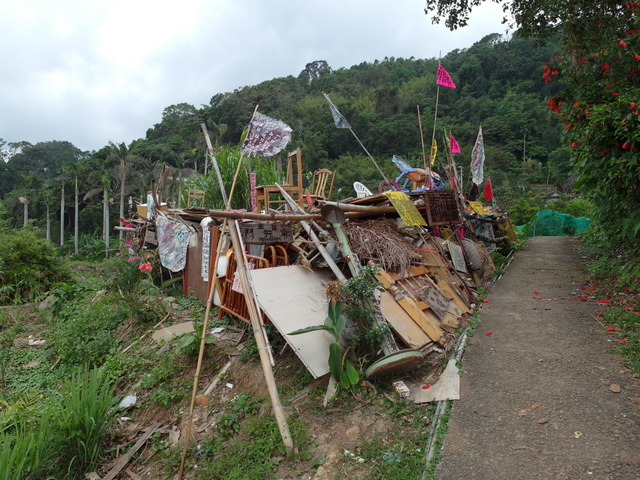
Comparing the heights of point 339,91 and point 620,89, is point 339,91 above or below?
above

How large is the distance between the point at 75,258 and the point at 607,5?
37456mm

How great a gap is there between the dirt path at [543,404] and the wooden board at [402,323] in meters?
0.57

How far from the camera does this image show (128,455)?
4.34 meters

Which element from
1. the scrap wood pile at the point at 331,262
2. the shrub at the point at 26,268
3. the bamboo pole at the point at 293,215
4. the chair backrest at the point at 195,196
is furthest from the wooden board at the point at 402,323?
the shrub at the point at 26,268

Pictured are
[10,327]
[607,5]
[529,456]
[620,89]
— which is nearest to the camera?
[529,456]

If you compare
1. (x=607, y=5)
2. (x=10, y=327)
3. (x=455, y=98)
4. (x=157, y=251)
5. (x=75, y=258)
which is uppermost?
(x=455, y=98)

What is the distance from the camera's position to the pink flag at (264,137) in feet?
19.4

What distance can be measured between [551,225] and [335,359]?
65.4ft

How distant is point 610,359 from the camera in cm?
446

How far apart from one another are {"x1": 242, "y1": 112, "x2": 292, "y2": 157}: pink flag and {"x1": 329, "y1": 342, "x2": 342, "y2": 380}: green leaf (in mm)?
3040

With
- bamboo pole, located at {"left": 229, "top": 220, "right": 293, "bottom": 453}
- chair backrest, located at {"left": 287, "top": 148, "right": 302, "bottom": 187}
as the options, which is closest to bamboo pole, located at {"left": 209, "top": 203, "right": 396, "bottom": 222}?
bamboo pole, located at {"left": 229, "top": 220, "right": 293, "bottom": 453}

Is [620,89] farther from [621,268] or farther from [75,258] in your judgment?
[75,258]

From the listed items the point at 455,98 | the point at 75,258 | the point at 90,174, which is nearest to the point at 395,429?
the point at 75,258

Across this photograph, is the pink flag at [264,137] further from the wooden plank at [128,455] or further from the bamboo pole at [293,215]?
the wooden plank at [128,455]
